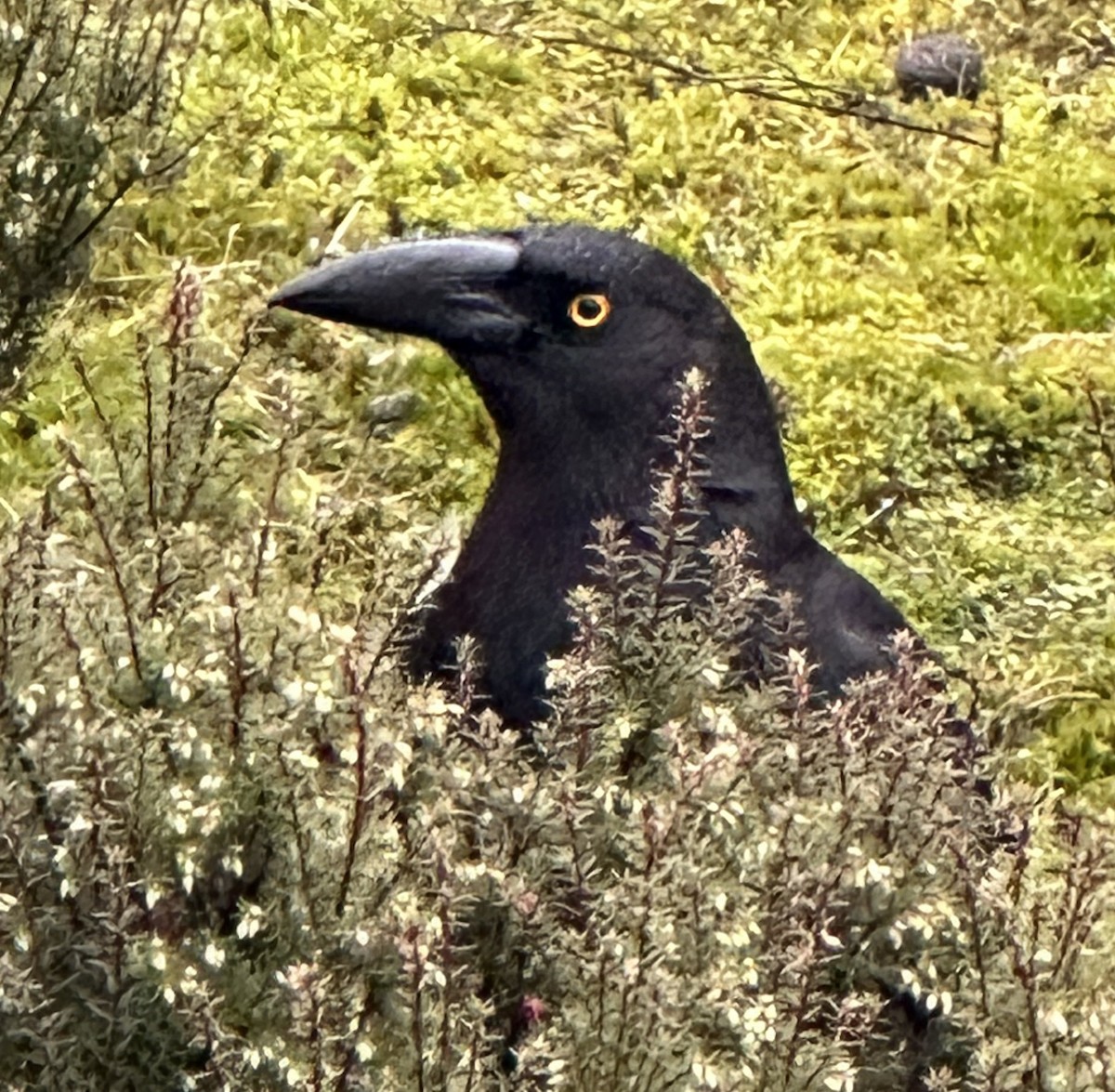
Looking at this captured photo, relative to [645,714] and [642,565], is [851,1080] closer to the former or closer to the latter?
[645,714]

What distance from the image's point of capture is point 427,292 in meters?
3.53

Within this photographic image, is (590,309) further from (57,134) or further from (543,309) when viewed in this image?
(57,134)

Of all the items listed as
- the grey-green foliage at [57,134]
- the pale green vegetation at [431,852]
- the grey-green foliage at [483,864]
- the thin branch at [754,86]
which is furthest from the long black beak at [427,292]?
the thin branch at [754,86]

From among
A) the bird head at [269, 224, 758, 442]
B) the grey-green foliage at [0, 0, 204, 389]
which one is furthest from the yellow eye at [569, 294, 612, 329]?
the grey-green foliage at [0, 0, 204, 389]

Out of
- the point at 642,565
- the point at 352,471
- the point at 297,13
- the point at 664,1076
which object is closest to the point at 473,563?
the point at 642,565

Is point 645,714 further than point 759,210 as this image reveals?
No

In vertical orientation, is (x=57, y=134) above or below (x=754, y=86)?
above

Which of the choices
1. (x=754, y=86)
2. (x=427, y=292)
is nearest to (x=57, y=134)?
(x=427, y=292)

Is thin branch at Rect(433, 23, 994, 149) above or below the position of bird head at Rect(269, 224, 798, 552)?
below

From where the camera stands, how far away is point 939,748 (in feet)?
9.84

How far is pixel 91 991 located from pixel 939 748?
1.05 metres

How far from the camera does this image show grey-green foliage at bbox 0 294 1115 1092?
267 cm

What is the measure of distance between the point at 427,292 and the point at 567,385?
25 centimetres

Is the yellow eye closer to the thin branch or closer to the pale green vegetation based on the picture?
the pale green vegetation
